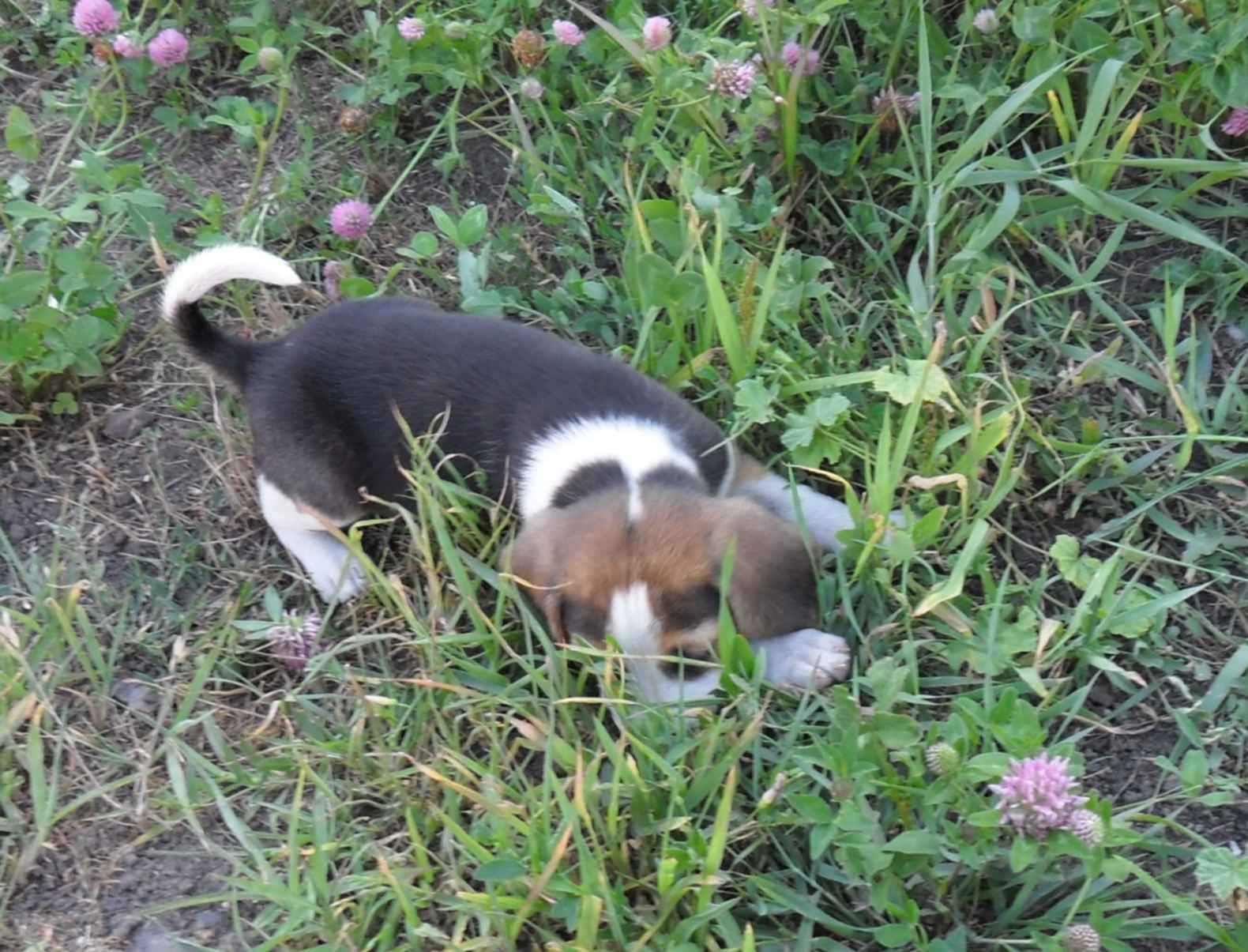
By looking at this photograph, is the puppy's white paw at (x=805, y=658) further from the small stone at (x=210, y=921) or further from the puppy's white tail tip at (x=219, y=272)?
the puppy's white tail tip at (x=219, y=272)

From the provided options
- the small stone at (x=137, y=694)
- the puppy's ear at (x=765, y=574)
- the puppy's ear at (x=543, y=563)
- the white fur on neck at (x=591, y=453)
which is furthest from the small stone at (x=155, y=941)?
the puppy's ear at (x=765, y=574)

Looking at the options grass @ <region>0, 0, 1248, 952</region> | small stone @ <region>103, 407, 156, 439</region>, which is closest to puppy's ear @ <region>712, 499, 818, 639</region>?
grass @ <region>0, 0, 1248, 952</region>

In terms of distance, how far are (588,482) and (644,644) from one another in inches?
19.7

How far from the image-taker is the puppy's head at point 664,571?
9.00ft

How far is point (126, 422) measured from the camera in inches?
147

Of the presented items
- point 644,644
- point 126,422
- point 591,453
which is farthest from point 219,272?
point 644,644

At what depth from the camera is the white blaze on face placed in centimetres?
272

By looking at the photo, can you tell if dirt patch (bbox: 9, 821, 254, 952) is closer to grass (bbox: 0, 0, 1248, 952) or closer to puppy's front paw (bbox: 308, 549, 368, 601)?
grass (bbox: 0, 0, 1248, 952)

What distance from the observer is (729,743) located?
267cm

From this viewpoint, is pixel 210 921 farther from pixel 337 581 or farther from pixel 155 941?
pixel 337 581

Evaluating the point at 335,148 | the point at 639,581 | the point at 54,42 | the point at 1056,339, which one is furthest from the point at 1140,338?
the point at 54,42

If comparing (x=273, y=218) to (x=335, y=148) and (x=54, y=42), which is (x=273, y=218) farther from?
(x=54, y=42)

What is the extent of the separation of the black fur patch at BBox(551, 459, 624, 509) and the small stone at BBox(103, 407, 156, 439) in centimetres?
132

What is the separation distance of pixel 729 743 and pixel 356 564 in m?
1.20
